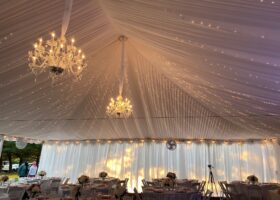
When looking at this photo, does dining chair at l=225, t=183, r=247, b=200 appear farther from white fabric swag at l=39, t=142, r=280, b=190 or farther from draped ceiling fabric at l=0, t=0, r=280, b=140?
white fabric swag at l=39, t=142, r=280, b=190

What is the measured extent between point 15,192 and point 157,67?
7.02 metres

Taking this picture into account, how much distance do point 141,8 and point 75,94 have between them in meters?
5.92

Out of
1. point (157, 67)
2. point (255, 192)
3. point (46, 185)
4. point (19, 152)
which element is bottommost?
point (46, 185)

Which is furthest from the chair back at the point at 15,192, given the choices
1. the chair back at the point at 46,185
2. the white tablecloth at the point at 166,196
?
the white tablecloth at the point at 166,196

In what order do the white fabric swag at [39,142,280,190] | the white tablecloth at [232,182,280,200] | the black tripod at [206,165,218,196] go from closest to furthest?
the white tablecloth at [232,182,280,200] < the black tripod at [206,165,218,196] < the white fabric swag at [39,142,280,190]

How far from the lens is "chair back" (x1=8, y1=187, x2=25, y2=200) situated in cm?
874

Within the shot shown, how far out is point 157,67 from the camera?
756 centimetres

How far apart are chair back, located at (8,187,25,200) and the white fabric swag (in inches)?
259

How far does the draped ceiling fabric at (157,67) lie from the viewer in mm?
3635

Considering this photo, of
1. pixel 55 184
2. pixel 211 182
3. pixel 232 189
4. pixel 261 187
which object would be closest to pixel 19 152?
pixel 55 184

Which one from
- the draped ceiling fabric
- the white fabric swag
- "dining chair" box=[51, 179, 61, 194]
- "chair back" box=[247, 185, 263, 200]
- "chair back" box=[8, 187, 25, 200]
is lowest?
"chair back" box=[8, 187, 25, 200]

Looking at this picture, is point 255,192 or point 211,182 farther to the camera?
point 211,182

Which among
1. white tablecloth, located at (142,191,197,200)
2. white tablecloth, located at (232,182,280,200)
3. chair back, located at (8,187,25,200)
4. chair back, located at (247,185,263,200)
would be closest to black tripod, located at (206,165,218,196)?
white tablecloth, located at (232,182,280,200)

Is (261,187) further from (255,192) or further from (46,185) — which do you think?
(46,185)
